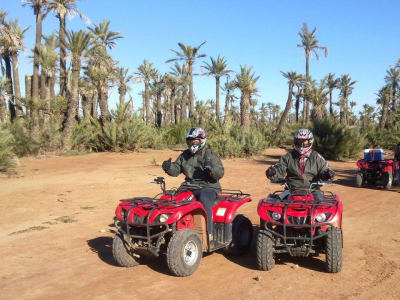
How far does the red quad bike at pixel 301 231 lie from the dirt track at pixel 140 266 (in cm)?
27

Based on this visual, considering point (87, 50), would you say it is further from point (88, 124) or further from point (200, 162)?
point (200, 162)

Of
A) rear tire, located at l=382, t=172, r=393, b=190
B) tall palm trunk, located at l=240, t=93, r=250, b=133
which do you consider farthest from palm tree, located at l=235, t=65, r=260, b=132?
rear tire, located at l=382, t=172, r=393, b=190

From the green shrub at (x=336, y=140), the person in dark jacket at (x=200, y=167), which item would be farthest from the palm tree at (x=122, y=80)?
the person in dark jacket at (x=200, y=167)

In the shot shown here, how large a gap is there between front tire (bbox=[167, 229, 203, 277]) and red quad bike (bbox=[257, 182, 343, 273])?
30.5 inches

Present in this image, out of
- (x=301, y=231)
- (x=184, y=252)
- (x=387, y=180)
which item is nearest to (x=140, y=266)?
(x=184, y=252)

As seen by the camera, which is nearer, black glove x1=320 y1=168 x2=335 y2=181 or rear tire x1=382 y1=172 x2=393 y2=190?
black glove x1=320 y1=168 x2=335 y2=181

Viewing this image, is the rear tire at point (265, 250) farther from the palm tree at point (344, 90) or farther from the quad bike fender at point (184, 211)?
the palm tree at point (344, 90)

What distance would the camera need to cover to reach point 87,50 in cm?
2573

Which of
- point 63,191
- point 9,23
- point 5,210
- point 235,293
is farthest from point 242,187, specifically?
point 9,23

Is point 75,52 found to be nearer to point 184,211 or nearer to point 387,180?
point 387,180

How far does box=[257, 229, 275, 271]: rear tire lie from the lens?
5.05m

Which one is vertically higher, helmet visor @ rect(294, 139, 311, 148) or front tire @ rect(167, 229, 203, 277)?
helmet visor @ rect(294, 139, 311, 148)

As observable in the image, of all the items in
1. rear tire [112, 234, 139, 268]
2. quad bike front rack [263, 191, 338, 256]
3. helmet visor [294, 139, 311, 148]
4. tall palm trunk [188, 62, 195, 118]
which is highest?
tall palm trunk [188, 62, 195, 118]

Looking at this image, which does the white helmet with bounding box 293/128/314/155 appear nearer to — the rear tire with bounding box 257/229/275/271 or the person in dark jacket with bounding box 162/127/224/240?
the person in dark jacket with bounding box 162/127/224/240
